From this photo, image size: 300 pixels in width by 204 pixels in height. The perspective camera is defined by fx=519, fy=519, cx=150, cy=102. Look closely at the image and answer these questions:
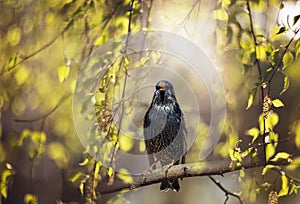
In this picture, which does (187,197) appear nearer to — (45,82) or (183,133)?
(183,133)

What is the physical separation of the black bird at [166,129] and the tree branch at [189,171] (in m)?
0.02

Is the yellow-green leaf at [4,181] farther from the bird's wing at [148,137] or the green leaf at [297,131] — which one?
the green leaf at [297,131]

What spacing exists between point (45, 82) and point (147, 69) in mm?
298

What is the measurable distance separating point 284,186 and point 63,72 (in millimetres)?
641

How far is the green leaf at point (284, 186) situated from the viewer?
1216mm

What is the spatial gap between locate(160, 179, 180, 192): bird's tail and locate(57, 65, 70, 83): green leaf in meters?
0.39

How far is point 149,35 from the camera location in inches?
52.5

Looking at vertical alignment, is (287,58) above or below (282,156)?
above

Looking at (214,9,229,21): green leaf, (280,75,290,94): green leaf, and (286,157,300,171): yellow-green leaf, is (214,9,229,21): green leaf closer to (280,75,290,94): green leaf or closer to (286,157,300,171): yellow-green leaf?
(280,75,290,94): green leaf

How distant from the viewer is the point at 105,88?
4.40 ft

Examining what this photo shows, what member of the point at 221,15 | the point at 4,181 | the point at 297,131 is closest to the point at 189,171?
the point at 297,131

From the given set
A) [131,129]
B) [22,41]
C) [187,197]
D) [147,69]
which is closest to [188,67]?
[147,69]

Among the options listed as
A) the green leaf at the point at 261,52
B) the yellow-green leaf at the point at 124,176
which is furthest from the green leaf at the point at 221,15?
the yellow-green leaf at the point at 124,176

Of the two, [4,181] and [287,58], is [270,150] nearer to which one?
[287,58]
